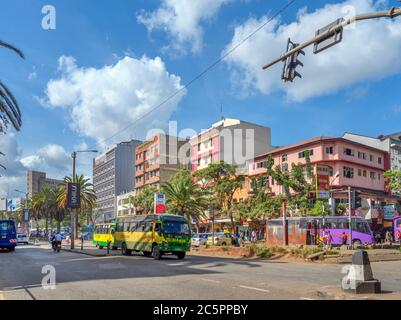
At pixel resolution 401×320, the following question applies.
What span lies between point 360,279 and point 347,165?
52379mm

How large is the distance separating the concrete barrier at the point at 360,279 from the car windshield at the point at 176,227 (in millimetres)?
17661

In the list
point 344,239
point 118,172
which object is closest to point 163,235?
point 344,239

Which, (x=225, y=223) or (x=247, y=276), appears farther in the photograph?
(x=225, y=223)

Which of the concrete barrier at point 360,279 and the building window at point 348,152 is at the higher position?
the building window at point 348,152

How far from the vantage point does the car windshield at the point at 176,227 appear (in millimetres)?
28688

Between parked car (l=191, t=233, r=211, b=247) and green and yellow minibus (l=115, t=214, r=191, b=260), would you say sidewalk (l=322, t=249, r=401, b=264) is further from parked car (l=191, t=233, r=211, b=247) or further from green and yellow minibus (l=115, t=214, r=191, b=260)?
parked car (l=191, t=233, r=211, b=247)

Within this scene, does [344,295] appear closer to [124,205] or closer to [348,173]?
[348,173]

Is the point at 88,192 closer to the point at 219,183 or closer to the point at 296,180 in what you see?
the point at 219,183

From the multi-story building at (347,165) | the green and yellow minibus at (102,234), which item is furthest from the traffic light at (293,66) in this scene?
the multi-story building at (347,165)

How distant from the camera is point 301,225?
43781mm

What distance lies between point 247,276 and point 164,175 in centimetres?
8032

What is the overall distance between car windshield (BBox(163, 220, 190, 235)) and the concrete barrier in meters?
17.7

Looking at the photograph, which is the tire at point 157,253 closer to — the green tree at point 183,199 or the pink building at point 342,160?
the green tree at point 183,199
